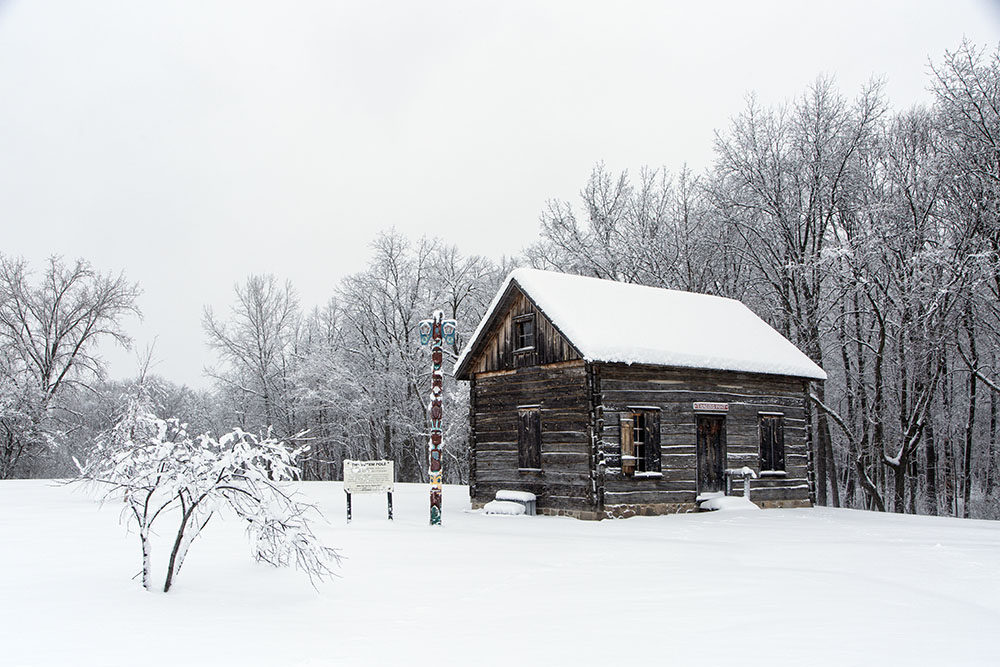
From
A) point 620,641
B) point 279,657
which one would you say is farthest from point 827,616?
point 279,657

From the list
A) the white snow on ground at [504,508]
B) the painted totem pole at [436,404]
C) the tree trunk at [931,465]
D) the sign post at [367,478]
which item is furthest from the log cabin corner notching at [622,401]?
the tree trunk at [931,465]

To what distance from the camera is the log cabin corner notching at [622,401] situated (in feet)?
63.3

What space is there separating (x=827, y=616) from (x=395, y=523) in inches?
414

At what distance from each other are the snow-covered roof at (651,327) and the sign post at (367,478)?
554 cm

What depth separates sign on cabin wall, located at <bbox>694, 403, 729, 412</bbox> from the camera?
21.0 metres

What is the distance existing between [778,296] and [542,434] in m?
18.2

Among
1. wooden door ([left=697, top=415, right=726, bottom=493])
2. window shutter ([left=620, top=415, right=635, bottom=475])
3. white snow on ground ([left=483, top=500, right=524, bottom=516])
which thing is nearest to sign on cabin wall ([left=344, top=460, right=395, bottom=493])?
white snow on ground ([left=483, top=500, right=524, bottom=516])

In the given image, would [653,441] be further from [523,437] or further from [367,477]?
[367,477]

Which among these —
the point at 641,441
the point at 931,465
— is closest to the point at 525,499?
the point at 641,441

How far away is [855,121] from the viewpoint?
29.6 meters

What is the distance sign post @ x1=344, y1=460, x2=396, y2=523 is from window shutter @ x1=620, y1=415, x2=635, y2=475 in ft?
20.0

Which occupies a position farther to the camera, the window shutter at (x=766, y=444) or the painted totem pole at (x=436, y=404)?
the window shutter at (x=766, y=444)

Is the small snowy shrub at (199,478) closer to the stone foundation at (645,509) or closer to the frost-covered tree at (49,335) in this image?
the stone foundation at (645,509)

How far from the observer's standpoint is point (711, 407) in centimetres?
2120
